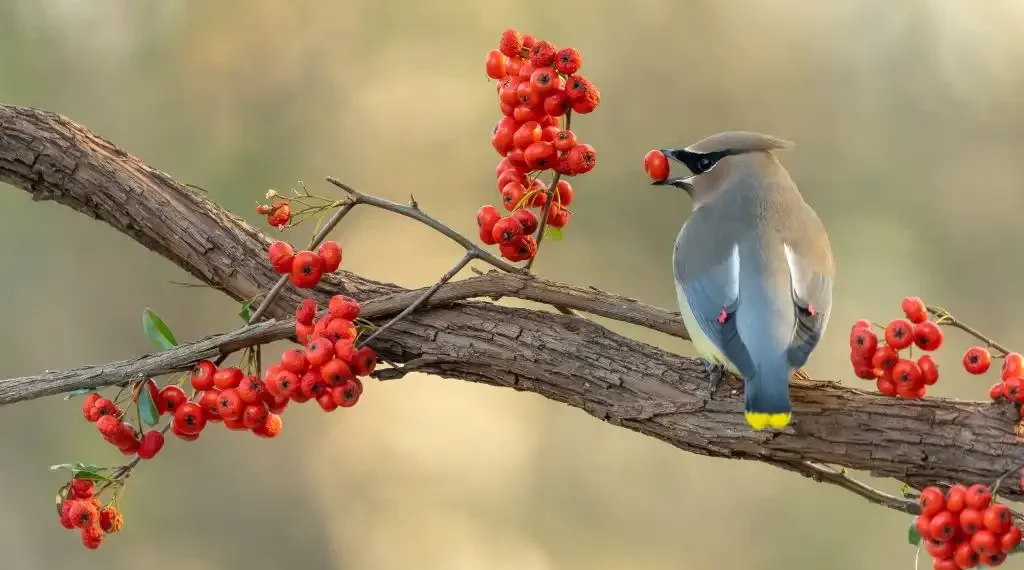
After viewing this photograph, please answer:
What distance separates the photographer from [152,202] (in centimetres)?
214

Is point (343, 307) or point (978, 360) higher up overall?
point (978, 360)

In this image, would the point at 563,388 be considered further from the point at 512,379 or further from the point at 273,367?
the point at 273,367

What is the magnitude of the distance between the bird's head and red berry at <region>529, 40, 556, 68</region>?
0.35 m

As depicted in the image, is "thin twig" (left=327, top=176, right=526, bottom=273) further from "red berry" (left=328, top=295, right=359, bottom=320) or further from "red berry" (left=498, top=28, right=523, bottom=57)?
"red berry" (left=498, top=28, right=523, bottom=57)

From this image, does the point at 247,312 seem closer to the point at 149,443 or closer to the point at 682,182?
the point at 149,443

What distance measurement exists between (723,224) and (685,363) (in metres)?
0.29

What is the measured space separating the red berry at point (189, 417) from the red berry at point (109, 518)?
0.20 meters

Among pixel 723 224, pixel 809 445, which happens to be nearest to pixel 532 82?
pixel 723 224

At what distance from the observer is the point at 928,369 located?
5.67ft

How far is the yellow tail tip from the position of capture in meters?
1.64

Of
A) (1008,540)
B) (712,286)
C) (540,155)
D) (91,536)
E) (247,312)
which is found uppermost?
(540,155)

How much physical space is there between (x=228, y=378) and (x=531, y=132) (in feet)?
2.20

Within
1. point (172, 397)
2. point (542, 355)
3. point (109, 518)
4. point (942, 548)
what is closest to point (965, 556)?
point (942, 548)

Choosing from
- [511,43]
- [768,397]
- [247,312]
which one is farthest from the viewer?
[247,312]
